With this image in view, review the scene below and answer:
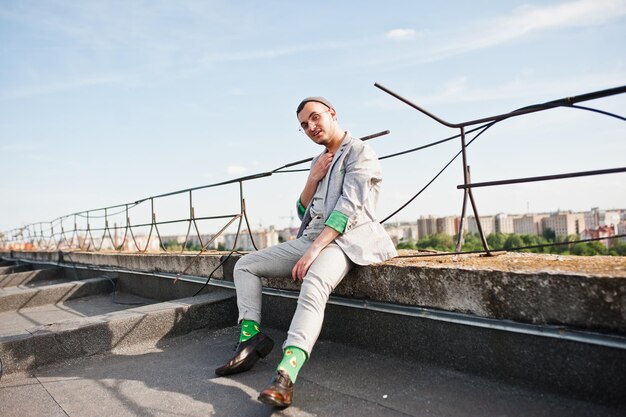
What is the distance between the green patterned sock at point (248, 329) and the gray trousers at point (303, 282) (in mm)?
25

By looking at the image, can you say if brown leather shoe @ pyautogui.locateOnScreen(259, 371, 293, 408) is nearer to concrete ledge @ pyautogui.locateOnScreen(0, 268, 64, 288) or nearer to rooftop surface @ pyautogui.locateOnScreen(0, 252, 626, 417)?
rooftop surface @ pyautogui.locateOnScreen(0, 252, 626, 417)

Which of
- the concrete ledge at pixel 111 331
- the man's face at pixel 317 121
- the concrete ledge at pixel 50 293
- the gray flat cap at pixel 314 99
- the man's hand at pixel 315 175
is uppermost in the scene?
the gray flat cap at pixel 314 99

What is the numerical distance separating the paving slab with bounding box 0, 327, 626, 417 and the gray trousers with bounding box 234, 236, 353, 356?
31 cm

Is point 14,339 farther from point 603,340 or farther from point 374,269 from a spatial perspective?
point 603,340

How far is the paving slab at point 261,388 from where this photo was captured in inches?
76.0

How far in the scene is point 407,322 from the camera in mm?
2557

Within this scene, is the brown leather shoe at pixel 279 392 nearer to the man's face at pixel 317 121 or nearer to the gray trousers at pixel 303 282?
the gray trousers at pixel 303 282

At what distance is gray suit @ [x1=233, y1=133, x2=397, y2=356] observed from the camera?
237 centimetres

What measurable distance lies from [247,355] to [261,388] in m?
0.26

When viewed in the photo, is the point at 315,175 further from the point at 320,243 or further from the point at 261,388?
the point at 261,388

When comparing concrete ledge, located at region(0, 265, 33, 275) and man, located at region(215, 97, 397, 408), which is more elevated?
man, located at region(215, 97, 397, 408)

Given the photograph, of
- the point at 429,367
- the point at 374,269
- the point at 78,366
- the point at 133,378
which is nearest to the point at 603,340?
the point at 429,367

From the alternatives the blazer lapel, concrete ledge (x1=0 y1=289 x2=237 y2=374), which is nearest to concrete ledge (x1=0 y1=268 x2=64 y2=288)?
concrete ledge (x1=0 y1=289 x2=237 y2=374)

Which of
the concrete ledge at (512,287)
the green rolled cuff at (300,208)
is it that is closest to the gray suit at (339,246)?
the green rolled cuff at (300,208)
